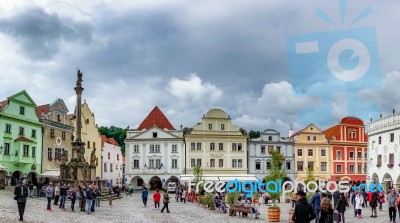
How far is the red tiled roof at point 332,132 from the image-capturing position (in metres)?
74.0

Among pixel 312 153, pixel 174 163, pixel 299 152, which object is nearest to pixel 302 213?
pixel 174 163

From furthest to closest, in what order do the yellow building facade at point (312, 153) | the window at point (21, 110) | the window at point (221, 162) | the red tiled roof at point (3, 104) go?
the yellow building facade at point (312, 153)
the window at point (221, 162)
the window at point (21, 110)
the red tiled roof at point (3, 104)

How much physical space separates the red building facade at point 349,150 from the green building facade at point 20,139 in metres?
38.9

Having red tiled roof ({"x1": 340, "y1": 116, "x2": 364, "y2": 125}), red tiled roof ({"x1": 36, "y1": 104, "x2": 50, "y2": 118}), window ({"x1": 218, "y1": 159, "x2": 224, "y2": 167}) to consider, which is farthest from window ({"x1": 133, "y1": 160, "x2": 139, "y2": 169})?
red tiled roof ({"x1": 340, "y1": 116, "x2": 364, "y2": 125})

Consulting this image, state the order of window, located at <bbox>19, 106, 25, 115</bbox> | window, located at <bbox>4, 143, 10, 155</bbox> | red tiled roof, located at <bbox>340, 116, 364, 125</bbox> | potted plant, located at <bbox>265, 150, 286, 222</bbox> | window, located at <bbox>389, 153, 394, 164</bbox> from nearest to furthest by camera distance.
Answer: potted plant, located at <bbox>265, 150, 286, 222</bbox> → window, located at <bbox>4, 143, 10, 155</bbox> → window, located at <bbox>19, 106, 25, 115</bbox> → window, located at <bbox>389, 153, 394, 164</bbox> → red tiled roof, located at <bbox>340, 116, 364, 125</bbox>

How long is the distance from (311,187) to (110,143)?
3817cm

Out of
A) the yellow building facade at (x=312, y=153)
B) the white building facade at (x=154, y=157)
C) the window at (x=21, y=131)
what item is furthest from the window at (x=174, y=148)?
the window at (x=21, y=131)

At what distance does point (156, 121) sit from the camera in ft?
242

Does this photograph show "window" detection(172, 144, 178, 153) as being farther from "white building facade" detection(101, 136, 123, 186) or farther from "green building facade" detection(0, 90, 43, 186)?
"green building facade" detection(0, 90, 43, 186)

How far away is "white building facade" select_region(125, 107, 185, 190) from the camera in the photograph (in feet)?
223

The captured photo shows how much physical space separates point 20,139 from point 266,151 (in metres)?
32.9

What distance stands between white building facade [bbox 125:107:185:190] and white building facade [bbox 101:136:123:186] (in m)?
4.91

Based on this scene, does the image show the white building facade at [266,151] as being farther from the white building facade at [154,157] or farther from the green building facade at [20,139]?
the green building facade at [20,139]

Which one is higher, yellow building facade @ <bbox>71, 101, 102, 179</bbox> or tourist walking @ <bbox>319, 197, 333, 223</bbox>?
Result: yellow building facade @ <bbox>71, 101, 102, 179</bbox>
